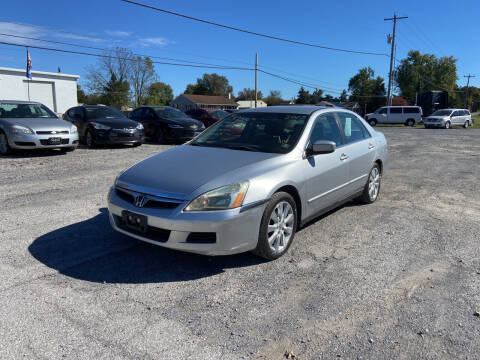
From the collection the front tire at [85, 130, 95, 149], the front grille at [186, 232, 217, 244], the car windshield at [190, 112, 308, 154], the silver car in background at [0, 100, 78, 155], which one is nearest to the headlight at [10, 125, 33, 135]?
the silver car in background at [0, 100, 78, 155]

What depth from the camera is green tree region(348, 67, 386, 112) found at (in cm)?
8502

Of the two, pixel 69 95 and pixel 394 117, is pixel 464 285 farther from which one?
pixel 394 117

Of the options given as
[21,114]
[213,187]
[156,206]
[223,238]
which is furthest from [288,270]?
[21,114]

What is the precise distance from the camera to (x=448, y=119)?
100 feet

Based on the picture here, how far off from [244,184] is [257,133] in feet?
4.33

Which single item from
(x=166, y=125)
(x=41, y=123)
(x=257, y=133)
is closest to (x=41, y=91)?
(x=166, y=125)

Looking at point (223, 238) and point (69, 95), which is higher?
point (69, 95)

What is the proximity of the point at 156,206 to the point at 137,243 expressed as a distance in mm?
993

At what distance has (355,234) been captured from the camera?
4.72m

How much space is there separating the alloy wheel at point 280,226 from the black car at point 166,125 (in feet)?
35.0

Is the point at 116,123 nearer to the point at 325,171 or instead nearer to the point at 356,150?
the point at 356,150

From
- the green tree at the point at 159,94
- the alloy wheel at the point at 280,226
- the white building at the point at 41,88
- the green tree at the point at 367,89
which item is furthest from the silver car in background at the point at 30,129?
the green tree at the point at 367,89

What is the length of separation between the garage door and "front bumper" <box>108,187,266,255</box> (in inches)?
1087

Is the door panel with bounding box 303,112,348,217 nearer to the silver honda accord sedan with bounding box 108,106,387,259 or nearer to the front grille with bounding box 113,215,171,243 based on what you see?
the silver honda accord sedan with bounding box 108,106,387,259
